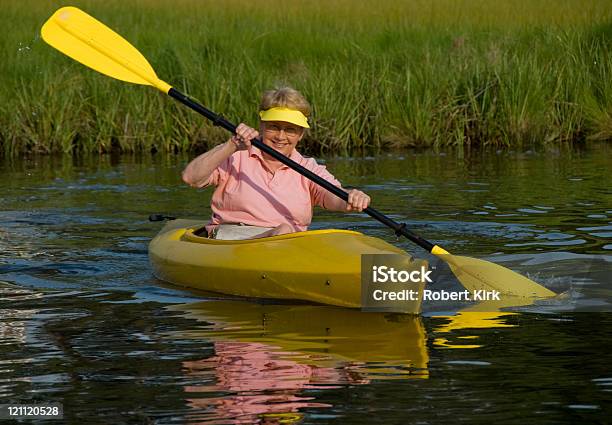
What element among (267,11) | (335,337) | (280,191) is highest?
(267,11)

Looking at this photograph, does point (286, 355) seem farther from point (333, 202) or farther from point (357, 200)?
point (333, 202)

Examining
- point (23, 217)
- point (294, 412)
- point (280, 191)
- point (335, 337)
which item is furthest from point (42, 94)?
point (294, 412)

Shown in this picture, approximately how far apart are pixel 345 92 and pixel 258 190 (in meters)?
6.57

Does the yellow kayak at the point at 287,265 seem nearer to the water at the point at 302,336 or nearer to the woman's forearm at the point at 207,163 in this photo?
the water at the point at 302,336

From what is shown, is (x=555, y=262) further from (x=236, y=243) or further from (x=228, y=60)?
(x=228, y=60)

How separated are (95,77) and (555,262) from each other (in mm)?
7282

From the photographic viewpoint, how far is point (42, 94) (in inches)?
526

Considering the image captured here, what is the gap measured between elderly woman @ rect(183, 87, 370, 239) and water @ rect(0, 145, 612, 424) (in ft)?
1.66

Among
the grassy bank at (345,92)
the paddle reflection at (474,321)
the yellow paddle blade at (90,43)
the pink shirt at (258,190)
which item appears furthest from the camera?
the grassy bank at (345,92)

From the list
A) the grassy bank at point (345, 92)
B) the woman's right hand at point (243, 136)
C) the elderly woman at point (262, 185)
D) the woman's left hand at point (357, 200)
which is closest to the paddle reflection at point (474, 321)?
the woman's left hand at point (357, 200)

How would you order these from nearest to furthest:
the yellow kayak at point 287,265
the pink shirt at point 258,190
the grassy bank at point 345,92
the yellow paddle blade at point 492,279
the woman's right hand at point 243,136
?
1. the yellow kayak at point 287,265
2. the yellow paddle blade at point 492,279
3. the woman's right hand at point 243,136
4. the pink shirt at point 258,190
5. the grassy bank at point 345,92

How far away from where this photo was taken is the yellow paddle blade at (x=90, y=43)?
852 centimetres

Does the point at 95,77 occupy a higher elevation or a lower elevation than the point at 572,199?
higher

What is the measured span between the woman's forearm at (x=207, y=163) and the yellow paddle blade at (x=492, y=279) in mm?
1262
